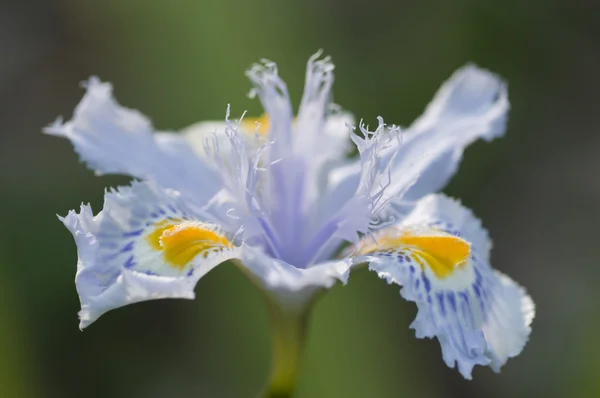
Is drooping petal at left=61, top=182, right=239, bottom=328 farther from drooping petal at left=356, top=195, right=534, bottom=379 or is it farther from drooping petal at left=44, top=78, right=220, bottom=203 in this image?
drooping petal at left=356, top=195, right=534, bottom=379

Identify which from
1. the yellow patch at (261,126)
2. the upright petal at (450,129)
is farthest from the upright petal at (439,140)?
the yellow patch at (261,126)

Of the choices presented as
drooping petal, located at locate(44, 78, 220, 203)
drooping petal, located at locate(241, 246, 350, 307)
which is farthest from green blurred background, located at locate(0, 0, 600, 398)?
drooping petal, located at locate(241, 246, 350, 307)

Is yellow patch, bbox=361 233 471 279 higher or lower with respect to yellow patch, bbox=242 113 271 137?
lower

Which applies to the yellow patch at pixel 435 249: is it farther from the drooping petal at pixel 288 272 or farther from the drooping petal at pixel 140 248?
the drooping petal at pixel 140 248

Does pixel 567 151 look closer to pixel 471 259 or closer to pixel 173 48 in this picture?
pixel 173 48

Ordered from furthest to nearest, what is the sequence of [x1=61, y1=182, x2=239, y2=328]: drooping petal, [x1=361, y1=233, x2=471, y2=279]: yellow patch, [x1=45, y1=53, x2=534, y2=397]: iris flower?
[x1=361, y1=233, x2=471, y2=279]: yellow patch < [x1=45, y1=53, x2=534, y2=397]: iris flower < [x1=61, y1=182, x2=239, y2=328]: drooping petal

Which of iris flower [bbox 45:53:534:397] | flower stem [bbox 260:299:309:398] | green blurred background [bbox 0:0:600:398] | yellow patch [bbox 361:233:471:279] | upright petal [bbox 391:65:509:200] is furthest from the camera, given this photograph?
green blurred background [bbox 0:0:600:398]
